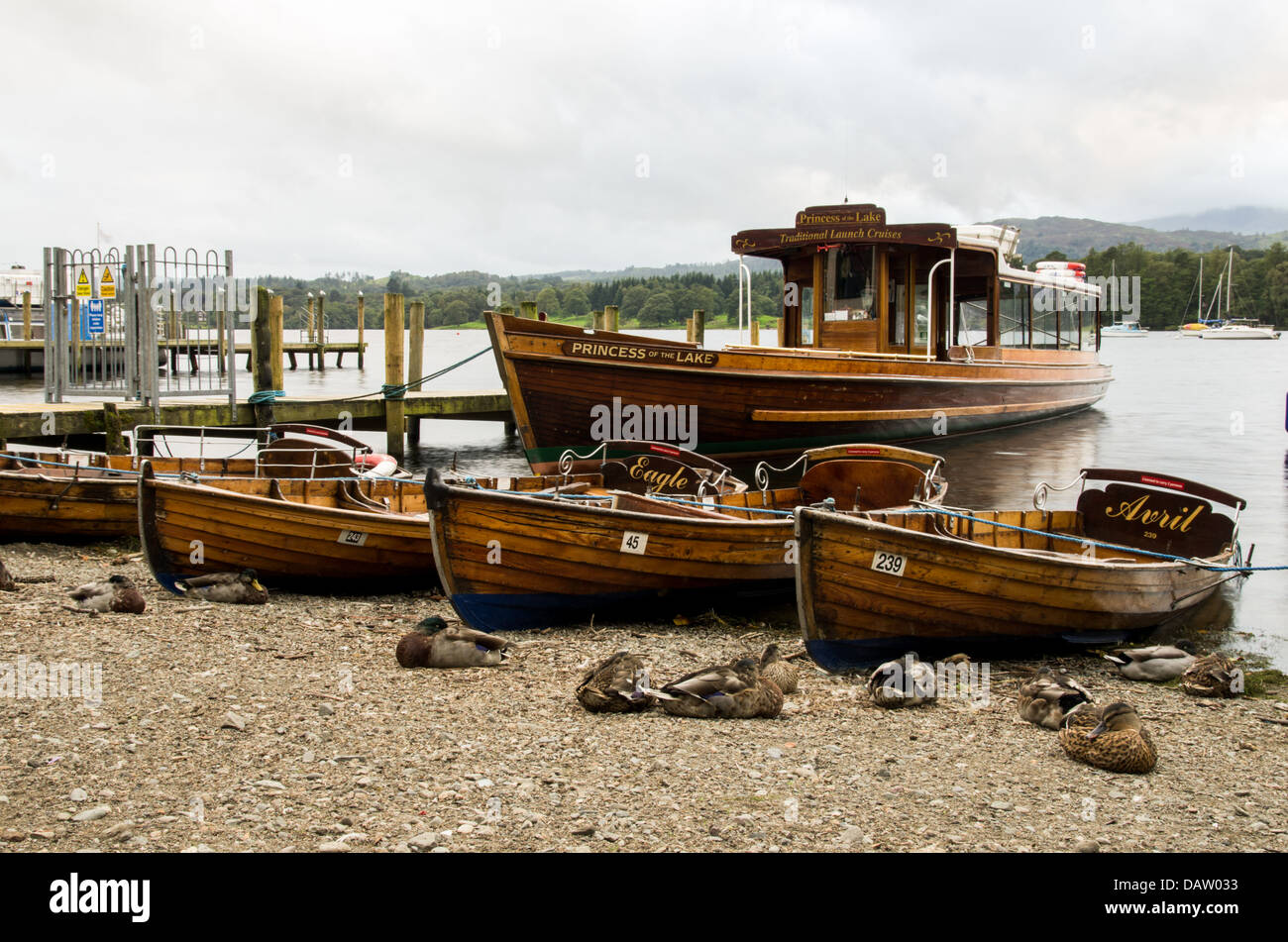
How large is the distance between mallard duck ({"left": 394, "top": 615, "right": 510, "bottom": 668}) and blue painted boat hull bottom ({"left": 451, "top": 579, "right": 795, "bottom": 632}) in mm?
985

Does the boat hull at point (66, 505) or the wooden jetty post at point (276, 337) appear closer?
the boat hull at point (66, 505)

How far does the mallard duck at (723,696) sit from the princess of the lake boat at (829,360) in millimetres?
9881

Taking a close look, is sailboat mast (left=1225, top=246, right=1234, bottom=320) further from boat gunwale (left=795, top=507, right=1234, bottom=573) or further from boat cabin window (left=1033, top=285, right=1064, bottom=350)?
boat gunwale (left=795, top=507, right=1234, bottom=573)

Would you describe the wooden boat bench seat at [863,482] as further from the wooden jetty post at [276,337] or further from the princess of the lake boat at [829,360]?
the wooden jetty post at [276,337]

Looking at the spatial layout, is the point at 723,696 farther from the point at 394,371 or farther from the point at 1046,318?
the point at 1046,318

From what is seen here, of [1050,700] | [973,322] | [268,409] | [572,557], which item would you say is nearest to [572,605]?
[572,557]

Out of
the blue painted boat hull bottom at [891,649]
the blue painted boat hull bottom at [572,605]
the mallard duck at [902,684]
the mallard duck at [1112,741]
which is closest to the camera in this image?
the mallard duck at [1112,741]

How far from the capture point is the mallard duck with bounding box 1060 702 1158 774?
5824 mm

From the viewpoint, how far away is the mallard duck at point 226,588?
9281 mm

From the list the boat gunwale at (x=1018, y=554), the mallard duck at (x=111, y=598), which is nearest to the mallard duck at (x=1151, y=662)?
the boat gunwale at (x=1018, y=554)

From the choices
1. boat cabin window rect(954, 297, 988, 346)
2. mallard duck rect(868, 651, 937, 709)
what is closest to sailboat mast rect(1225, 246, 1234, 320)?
boat cabin window rect(954, 297, 988, 346)

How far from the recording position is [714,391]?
16.8 metres

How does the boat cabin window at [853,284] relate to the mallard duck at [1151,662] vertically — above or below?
above
